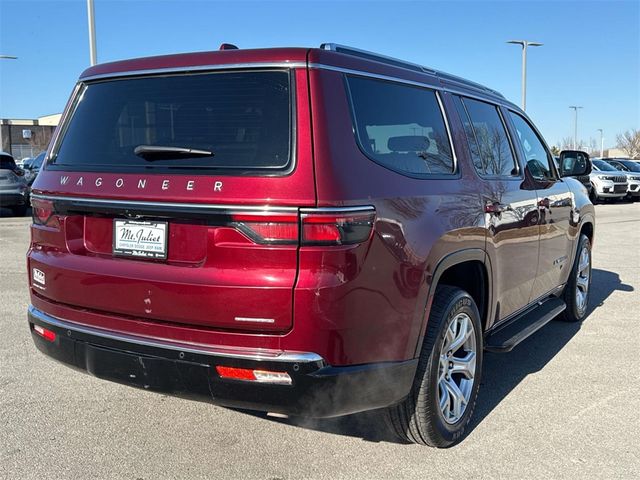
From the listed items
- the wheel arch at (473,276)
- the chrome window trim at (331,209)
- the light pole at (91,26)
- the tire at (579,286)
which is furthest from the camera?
the light pole at (91,26)

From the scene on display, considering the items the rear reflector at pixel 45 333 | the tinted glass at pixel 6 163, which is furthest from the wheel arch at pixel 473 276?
the tinted glass at pixel 6 163

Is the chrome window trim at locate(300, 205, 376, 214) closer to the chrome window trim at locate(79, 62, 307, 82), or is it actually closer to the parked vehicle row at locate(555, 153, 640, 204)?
the chrome window trim at locate(79, 62, 307, 82)

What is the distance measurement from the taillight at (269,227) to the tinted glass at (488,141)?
1.70 meters

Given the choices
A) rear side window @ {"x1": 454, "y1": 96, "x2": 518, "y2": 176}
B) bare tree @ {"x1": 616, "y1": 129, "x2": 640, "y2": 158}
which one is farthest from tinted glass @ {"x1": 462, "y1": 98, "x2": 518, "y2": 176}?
bare tree @ {"x1": 616, "y1": 129, "x2": 640, "y2": 158}

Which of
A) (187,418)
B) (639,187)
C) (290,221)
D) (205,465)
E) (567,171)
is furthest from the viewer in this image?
(639,187)

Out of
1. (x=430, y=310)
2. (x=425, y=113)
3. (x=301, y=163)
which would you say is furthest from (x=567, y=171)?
(x=301, y=163)

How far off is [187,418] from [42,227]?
141 cm

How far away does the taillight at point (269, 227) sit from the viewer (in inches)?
99.0

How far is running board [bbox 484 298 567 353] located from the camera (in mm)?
3885

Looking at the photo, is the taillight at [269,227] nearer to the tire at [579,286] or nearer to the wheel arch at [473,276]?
the wheel arch at [473,276]

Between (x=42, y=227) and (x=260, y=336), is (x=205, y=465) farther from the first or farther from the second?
(x=42, y=227)

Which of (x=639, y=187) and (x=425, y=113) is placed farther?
(x=639, y=187)

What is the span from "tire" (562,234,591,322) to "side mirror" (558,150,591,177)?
33.2 inches

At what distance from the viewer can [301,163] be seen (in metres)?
2.55
